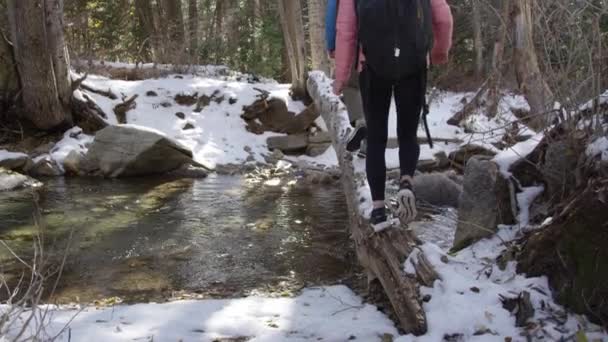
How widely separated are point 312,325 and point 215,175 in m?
7.88

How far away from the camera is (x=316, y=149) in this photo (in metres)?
13.1

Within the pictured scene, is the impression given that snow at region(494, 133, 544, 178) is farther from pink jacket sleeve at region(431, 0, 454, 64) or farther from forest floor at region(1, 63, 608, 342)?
pink jacket sleeve at region(431, 0, 454, 64)

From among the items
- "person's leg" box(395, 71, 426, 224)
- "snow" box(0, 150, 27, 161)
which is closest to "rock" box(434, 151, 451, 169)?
"snow" box(0, 150, 27, 161)

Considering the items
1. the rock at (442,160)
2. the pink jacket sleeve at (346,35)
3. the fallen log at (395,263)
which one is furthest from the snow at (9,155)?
the pink jacket sleeve at (346,35)

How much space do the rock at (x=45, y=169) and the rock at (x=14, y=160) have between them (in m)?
0.14

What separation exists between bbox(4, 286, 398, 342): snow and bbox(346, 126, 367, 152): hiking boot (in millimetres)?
1333

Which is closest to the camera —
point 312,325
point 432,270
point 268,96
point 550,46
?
point 432,270

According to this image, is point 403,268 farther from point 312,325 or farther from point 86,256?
point 86,256

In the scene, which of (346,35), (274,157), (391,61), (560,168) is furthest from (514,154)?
(274,157)

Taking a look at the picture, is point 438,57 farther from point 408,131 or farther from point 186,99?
point 186,99

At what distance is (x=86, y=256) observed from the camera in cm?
583

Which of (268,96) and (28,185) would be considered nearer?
(28,185)

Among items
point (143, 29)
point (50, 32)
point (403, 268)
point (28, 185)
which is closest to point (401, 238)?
point (403, 268)

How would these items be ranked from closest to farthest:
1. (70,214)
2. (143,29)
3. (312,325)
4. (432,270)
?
(432,270), (312,325), (70,214), (143,29)
